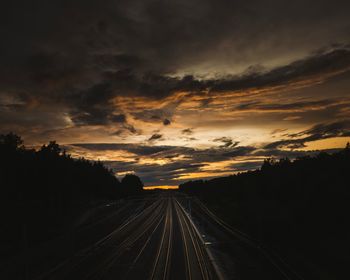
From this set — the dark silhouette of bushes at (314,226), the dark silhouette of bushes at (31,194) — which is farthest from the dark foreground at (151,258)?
the dark silhouette of bushes at (31,194)

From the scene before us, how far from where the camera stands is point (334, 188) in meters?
37.0

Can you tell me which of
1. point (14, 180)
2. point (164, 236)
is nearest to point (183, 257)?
point (164, 236)

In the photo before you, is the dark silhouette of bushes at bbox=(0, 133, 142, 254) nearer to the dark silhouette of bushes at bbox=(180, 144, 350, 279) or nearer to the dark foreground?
the dark foreground

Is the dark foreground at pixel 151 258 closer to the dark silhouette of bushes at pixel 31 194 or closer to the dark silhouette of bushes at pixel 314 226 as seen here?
the dark silhouette of bushes at pixel 314 226

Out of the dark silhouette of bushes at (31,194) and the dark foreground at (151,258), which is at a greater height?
the dark silhouette of bushes at (31,194)

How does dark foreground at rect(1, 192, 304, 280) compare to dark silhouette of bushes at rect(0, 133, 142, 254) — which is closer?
dark foreground at rect(1, 192, 304, 280)

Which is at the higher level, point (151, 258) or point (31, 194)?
point (31, 194)

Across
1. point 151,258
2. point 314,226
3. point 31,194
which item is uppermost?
point 31,194

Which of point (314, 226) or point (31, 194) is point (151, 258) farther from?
point (31, 194)

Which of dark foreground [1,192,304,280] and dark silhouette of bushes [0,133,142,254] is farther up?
dark silhouette of bushes [0,133,142,254]

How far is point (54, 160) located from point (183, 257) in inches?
1534

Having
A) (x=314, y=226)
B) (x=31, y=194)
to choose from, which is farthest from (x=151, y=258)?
(x=31, y=194)

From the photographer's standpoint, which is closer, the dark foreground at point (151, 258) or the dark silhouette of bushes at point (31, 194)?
the dark foreground at point (151, 258)

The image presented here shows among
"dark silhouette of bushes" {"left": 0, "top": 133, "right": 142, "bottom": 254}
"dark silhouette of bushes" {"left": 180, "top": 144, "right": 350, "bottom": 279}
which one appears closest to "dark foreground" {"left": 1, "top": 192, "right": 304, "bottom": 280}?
"dark silhouette of bushes" {"left": 180, "top": 144, "right": 350, "bottom": 279}
